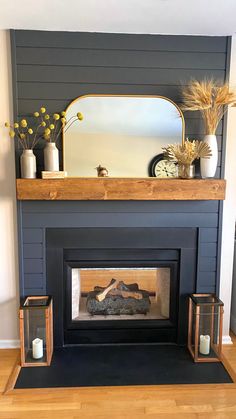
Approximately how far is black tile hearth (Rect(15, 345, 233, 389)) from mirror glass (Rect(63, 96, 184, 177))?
4.18ft

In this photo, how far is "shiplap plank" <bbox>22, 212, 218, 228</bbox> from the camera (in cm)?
257

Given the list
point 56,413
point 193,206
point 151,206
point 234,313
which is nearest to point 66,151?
point 151,206

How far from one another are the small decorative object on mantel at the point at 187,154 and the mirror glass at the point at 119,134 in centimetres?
11

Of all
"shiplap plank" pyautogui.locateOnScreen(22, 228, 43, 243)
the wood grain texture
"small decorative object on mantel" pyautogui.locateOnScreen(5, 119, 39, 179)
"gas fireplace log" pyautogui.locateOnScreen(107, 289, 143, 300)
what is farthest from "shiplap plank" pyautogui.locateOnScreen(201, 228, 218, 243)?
"small decorative object on mantel" pyautogui.locateOnScreen(5, 119, 39, 179)

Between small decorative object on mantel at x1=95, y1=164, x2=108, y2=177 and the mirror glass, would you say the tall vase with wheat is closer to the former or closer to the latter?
the mirror glass

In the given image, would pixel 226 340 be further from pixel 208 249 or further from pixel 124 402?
pixel 124 402

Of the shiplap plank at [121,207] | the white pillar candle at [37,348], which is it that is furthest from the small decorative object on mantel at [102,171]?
the white pillar candle at [37,348]

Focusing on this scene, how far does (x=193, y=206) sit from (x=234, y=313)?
3.26ft

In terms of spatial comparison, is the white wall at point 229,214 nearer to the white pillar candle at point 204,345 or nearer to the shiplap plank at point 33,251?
the white pillar candle at point 204,345

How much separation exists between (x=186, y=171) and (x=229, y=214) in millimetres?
518

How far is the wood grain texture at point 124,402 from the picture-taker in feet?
6.67

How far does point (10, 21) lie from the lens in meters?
2.25

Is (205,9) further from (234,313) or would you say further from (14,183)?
(234,313)

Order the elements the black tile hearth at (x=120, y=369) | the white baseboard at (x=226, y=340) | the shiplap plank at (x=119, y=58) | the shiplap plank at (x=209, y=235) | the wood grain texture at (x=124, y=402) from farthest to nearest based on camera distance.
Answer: the white baseboard at (x=226, y=340), the shiplap plank at (x=209, y=235), the shiplap plank at (x=119, y=58), the black tile hearth at (x=120, y=369), the wood grain texture at (x=124, y=402)
